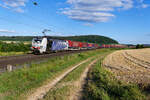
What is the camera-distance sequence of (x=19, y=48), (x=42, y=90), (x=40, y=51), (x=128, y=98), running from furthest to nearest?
1. (x=19, y=48)
2. (x=40, y=51)
3. (x=42, y=90)
4. (x=128, y=98)

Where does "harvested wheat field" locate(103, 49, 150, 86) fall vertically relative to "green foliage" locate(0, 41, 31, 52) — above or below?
below

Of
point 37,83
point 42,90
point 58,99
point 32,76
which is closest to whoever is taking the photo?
point 58,99

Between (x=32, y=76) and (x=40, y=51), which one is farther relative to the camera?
(x=40, y=51)

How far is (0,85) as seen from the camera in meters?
9.77

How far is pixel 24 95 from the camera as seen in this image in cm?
838

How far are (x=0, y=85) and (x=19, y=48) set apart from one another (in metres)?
39.2

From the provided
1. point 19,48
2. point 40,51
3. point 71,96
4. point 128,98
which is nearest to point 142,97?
point 128,98

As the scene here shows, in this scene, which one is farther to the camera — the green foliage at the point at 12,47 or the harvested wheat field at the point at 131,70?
the green foliage at the point at 12,47

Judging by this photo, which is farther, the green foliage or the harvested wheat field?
the green foliage

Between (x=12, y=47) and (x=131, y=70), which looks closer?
(x=131, y=70)

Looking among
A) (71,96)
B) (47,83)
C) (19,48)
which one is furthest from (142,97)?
(19,48)

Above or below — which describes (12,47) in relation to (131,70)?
above

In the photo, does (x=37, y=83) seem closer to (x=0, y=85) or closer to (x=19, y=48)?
(x=0, y=85)

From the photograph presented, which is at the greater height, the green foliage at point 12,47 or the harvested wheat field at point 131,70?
the green foliage at point 12,47
